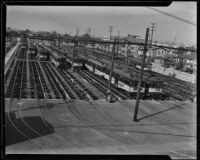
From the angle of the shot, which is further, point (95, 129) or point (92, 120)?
point (92, 120)

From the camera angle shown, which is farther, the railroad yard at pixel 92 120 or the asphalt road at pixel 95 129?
the railroad yard at pixel 92 120

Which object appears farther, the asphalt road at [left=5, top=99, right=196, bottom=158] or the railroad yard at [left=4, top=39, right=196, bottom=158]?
the railroad yard at [left=4, top=39, right=196, bottom=158]
